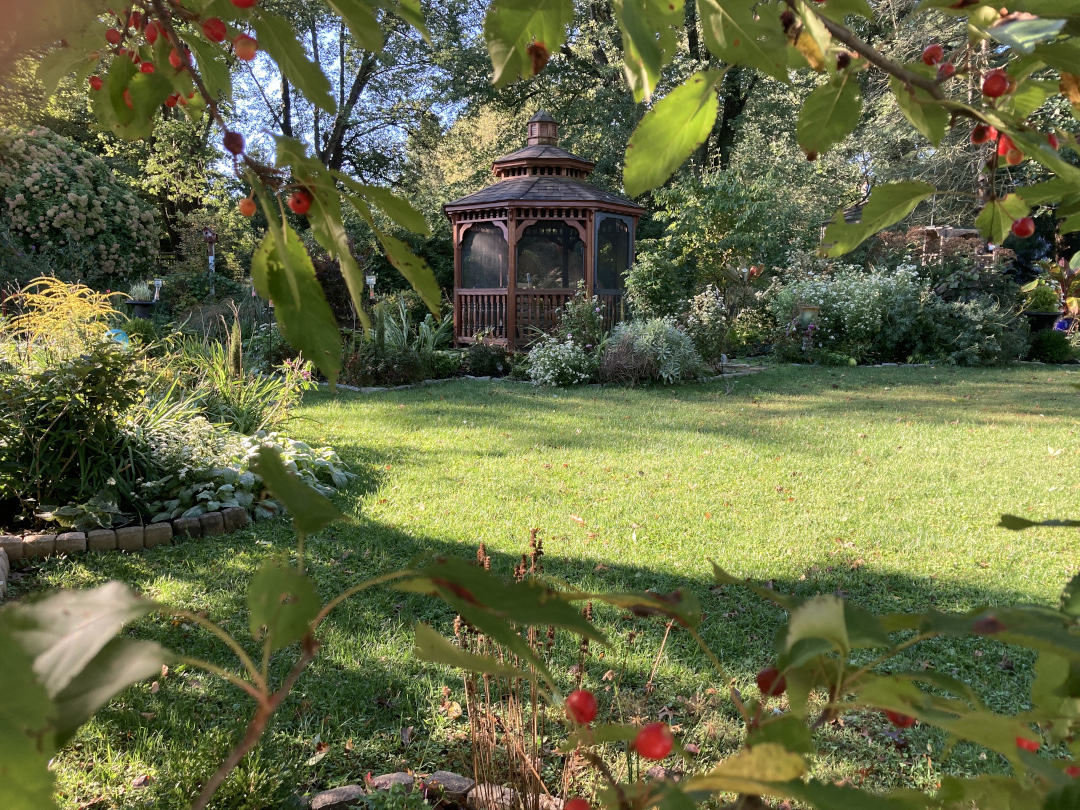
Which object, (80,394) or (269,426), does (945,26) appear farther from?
(80,394)

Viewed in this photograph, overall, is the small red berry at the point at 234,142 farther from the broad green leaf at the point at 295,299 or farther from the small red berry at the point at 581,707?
the small red berry at the point at 581,707

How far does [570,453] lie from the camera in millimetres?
5773

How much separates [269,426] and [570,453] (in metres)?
2.38

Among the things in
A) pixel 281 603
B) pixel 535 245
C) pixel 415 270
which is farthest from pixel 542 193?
pixel 281 603

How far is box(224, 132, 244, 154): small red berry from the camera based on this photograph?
697mm

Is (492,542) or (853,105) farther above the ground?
(853,105)

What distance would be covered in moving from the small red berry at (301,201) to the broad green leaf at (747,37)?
396 millimetres

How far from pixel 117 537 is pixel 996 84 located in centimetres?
410

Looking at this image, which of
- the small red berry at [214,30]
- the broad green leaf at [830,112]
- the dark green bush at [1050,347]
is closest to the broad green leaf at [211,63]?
the small red berry at [214,30]

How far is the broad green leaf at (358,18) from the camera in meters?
0.67

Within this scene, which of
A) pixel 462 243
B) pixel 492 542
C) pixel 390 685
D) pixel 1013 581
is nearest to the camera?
pixel 390 685

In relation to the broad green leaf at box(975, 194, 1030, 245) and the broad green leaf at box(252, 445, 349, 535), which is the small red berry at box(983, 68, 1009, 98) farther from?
the broad green leaf at box(252, 445, 349, 535)

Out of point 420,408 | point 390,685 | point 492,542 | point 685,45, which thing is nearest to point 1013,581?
point 492,542

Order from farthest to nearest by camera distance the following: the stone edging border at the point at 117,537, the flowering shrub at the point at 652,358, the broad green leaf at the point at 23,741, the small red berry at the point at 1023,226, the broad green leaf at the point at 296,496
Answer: the flowering shrub at the point at 652,358 → the stone edging border at the point at 117,537 → the small red berry at the point at 1023,226 → the broad green leaf at the point at 296,496 → the broad green leaf at the point at 23,741
